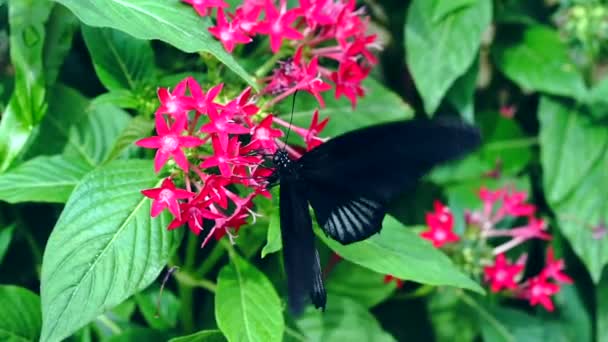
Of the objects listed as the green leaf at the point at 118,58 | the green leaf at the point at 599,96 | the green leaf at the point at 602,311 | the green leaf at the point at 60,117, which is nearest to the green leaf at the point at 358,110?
the green leaf at the point at 118,58

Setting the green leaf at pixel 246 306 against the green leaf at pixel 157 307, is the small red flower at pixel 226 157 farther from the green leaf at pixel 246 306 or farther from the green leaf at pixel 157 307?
the green leaf at pixel 157 307

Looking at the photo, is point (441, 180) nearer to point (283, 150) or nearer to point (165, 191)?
point (283, 150)

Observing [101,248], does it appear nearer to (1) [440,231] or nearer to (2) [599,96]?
(1) [440,231]

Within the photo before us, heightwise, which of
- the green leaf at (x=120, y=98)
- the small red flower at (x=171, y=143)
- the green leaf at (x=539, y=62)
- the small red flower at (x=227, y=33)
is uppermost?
the small red flower at (x=227, y=33)

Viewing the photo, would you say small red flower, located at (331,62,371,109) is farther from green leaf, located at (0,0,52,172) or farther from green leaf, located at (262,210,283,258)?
green leaf, located at (0,0,52,172)

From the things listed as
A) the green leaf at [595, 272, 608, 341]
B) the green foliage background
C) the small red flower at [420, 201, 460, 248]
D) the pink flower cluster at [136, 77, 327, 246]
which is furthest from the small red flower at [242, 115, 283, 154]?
the green leaf at [595, 272, 608, 341]

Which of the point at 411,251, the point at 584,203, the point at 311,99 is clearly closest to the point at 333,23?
the point at 311,99
